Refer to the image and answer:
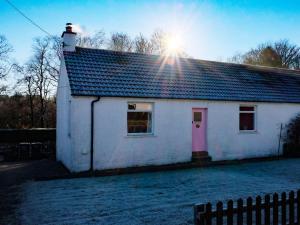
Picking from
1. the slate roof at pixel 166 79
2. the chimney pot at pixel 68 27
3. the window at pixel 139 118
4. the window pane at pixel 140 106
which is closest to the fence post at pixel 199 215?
the slate roof at pixel 166 79

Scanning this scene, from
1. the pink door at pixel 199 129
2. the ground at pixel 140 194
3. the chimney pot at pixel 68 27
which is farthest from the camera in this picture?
the pink door at pixel 199 129

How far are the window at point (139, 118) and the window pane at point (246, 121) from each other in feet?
18.5

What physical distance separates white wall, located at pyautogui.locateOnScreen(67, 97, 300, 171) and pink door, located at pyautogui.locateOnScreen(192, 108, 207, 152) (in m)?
0.27

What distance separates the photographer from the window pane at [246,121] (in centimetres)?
1697

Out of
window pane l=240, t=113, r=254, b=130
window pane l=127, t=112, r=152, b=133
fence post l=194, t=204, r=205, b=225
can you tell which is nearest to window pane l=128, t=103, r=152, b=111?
window pane l=127, t=112, r=152, b=133

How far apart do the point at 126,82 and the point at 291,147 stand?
10.7m

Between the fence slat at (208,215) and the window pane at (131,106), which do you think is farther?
the window pane at (131,106)

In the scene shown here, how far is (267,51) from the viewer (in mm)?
44500

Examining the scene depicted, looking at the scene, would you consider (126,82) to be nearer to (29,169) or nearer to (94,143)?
(94,143)

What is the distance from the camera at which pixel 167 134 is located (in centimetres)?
1458

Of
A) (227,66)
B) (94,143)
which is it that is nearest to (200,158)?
(94,143)

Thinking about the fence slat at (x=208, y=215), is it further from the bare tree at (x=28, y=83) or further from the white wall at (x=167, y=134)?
the bare tree at (x=28, y=83)

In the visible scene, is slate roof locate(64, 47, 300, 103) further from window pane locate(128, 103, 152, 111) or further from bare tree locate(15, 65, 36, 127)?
bare tree locate(15, 65, 36, 127)

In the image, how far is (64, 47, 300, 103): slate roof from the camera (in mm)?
13727
